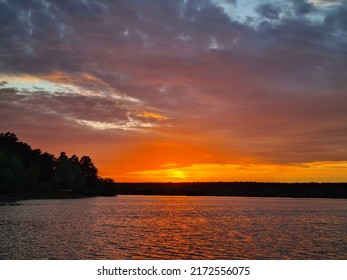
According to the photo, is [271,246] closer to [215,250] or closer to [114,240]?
[215,250]

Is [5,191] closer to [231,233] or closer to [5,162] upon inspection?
[5,162]

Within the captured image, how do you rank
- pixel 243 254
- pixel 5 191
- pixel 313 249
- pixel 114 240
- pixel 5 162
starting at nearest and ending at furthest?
pixel 243 254
pixel 313 249
pixel 114 240
pixel 5 162
pixel 5 191

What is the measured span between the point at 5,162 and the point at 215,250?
135 m

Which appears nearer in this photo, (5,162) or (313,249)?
(313,249)

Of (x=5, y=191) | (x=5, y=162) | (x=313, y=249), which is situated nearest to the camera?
(x=313, y=249)

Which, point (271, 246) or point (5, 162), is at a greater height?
point (5, 162)

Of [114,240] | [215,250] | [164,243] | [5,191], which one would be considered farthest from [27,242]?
[5,191]
